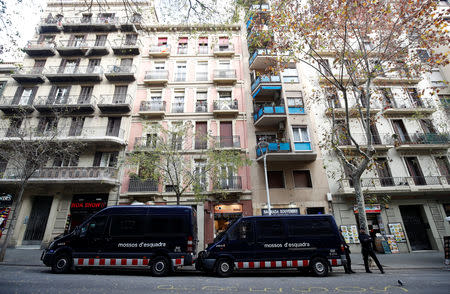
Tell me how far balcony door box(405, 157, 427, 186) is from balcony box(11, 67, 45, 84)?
108 feet

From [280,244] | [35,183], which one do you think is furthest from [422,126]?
[35,183]

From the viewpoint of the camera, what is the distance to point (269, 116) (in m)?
16.8

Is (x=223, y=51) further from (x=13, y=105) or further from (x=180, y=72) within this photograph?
(x=13, y=105)

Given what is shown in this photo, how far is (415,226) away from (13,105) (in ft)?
111

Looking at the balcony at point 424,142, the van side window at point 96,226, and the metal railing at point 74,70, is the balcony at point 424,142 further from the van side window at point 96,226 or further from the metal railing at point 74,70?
the metal railing at point 74,70

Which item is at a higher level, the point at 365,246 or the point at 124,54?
the point at 124,54

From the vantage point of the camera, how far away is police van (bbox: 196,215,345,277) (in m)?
7.84

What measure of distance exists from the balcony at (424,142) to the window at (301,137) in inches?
280

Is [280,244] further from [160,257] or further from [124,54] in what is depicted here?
[124,54]

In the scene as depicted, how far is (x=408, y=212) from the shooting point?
15875mm

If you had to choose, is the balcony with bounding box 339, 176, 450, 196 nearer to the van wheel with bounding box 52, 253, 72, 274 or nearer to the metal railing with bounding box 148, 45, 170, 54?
the van wheel with bounding box 52, 253, 72, 274

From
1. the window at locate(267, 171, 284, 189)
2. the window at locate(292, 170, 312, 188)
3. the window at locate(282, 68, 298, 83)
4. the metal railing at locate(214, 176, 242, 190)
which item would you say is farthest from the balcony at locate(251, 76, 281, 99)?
the metal railing at locate(214, 176, 242, 190)

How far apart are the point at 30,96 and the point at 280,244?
936 inches

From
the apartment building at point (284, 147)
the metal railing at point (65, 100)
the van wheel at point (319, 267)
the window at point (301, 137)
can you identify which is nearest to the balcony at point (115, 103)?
the metal railing at point (65, 100)
